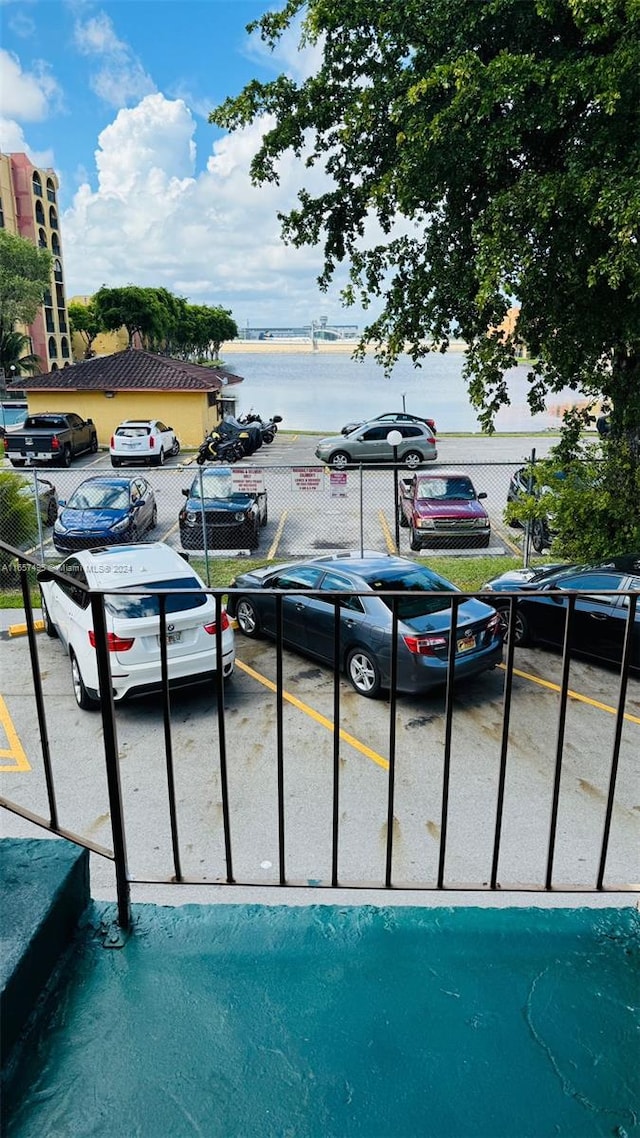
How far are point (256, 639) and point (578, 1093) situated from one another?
864cm

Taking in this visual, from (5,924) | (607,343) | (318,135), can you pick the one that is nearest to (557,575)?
(607,343)

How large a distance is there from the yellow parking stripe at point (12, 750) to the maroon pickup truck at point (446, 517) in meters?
8.85

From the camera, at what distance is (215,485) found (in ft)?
51.1

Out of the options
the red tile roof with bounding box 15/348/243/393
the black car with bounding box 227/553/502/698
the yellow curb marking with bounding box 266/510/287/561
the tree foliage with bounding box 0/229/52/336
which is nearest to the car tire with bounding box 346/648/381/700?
the black car with bounding box 227/553/502/698

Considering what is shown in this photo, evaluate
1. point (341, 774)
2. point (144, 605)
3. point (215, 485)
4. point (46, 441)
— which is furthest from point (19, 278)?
point (341, 774)

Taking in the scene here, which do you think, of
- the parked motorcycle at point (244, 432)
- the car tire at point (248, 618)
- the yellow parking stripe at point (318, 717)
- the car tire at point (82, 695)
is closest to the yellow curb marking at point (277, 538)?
the car tire at point (248, 618)

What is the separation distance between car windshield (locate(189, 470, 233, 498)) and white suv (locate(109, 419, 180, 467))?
1092cm

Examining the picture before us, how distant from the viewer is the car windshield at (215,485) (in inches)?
603

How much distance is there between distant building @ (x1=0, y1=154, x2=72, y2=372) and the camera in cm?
5997

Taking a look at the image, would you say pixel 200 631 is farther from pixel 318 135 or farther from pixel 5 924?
pixel 318 135

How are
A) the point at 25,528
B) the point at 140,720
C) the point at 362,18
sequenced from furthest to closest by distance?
the point at 25,528, the point at 362,18, the point at 140,720

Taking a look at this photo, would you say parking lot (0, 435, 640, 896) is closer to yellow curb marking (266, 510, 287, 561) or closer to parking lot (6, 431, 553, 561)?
parking lot (6, 431, 553, 561)

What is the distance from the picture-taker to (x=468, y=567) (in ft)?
→ 44.9

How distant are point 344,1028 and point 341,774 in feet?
14.7
